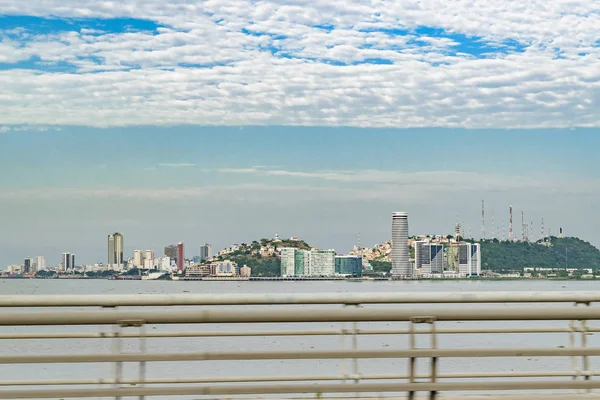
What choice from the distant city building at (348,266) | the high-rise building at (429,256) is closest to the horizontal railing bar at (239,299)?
the distant city building at (348,266)

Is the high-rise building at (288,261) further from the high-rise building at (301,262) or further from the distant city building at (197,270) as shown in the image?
the distant city building at (197,270)

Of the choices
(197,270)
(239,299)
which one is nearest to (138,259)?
(197,270)

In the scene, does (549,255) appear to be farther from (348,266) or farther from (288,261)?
(288,261)

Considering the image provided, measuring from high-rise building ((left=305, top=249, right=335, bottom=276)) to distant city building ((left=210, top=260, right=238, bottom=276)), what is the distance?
54.8 feet

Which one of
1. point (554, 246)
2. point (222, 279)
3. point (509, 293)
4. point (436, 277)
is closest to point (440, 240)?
point (436, 277)

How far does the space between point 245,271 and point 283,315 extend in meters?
169

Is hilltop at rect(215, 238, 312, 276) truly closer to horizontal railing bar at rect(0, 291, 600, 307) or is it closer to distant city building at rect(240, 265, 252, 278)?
distant city building at rect(240, 265, 252, 278)

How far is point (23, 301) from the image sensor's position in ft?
23.1

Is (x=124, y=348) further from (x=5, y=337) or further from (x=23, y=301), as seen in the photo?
(x=23, y=301)

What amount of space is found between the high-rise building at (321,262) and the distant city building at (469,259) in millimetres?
27392

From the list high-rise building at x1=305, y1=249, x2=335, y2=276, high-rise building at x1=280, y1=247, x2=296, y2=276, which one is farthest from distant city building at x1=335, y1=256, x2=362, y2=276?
high-rise building at x1=280, y1=247, x2=296, y2=276

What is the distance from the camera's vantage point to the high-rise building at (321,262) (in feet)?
589

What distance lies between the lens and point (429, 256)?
604ft

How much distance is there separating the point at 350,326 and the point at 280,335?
2.41 feet
